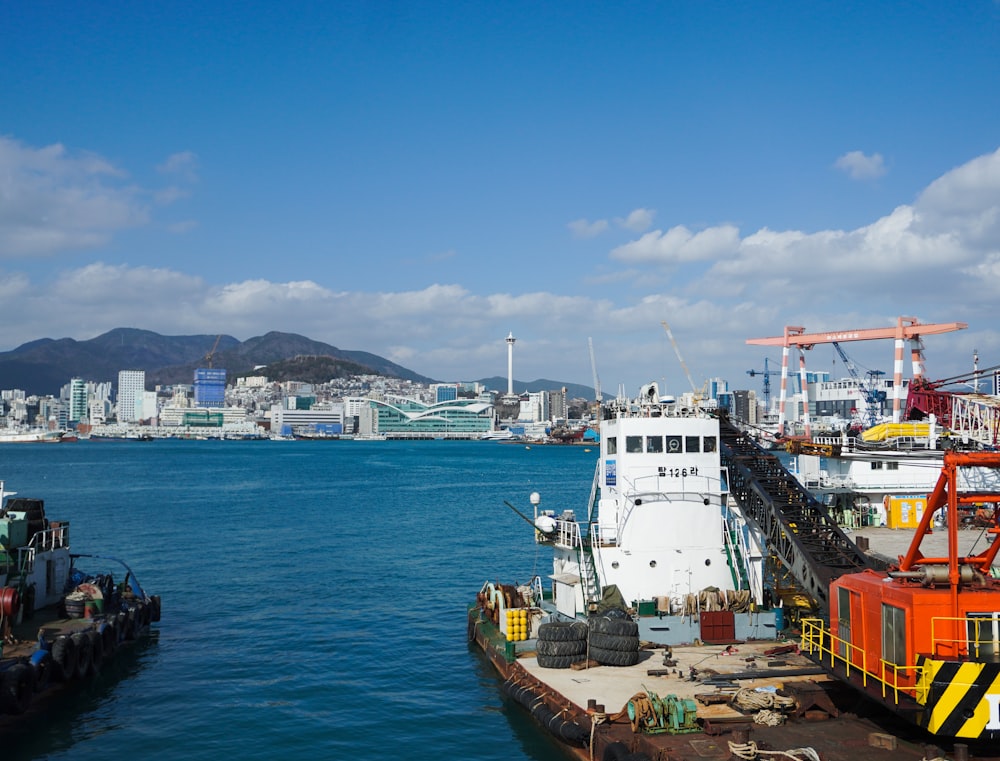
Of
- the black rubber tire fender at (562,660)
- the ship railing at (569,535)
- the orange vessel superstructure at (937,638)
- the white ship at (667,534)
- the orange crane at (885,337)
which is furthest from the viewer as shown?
the orange crane at (885,337)

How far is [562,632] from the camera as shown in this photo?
21.2 metres

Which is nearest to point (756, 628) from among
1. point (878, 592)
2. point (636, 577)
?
point (636, 577)

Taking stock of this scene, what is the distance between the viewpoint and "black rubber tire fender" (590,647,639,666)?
20.4 meters

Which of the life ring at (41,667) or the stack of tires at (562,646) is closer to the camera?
the stack of tires at (562,646)

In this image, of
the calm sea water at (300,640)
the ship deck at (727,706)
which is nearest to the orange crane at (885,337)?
the calm sea water at (300,640)

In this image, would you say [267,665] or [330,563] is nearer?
[267,665]

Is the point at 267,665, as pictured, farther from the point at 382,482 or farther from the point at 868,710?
the point at 382,482

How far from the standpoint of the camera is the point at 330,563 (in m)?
46.5

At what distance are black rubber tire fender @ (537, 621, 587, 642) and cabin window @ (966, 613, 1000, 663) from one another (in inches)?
382

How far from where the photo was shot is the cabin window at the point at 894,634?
13695mm

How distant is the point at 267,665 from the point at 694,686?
15.1 metres

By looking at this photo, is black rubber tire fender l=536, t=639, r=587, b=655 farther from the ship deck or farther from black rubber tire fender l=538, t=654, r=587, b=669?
the ship deck

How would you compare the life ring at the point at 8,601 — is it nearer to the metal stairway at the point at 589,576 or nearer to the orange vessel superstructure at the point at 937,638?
the metal stairway at the point at 589,576

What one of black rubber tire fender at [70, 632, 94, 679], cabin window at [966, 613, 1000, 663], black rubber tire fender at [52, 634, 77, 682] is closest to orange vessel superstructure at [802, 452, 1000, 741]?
cabin window at [966, 613, 1000, 663]
